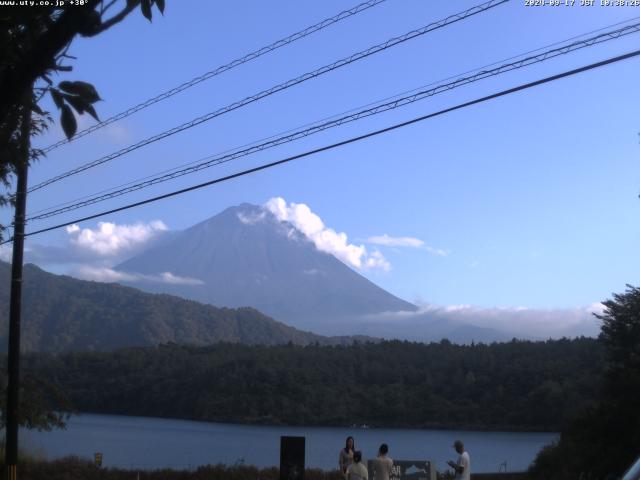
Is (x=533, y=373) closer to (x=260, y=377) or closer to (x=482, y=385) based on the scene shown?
(x=482, y=385)

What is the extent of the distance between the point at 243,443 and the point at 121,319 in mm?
103579

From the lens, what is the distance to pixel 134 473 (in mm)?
24203

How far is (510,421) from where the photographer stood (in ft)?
194

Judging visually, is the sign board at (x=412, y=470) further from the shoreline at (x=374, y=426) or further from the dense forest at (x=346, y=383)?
the shoreline at (x=374, y=426)

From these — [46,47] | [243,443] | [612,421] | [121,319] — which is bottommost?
[243,443]

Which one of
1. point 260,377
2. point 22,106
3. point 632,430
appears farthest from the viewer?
point 260,377

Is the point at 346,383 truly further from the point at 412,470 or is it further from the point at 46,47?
the point at 46,47

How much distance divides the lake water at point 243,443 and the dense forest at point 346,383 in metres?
1.96

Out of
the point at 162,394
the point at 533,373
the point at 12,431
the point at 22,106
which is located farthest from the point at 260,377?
the point at 22,106

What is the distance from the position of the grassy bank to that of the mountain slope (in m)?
105

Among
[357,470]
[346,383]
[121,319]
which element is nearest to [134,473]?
[357,470]

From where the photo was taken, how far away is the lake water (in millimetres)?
40344

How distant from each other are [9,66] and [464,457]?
32.8 feet

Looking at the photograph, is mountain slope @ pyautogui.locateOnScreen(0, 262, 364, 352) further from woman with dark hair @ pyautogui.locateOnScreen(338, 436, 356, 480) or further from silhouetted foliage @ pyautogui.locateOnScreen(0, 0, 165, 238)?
silhouetted foliage @ pyautogui.locateOnScreen(0, 0, 165, 238)
